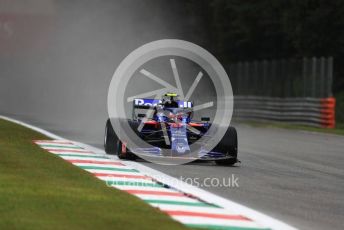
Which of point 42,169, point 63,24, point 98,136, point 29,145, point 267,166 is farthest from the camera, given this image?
point 63,24

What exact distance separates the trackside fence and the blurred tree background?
2.34 meters

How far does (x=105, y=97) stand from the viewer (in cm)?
4766

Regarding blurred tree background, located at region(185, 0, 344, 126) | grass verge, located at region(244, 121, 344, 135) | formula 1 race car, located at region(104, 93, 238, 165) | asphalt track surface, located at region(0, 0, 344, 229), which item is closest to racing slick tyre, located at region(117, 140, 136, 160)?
formula 1 race car, located at region(104, 93, 238, 165)

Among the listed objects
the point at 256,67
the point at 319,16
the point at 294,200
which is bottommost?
the point at 294,200

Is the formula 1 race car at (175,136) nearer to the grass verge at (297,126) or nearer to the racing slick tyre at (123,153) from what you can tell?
the racing slick tyre at (123,153)

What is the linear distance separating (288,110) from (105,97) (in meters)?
18.7

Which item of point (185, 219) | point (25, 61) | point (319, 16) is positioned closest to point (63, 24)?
point (25, 61)

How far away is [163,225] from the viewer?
24.3 feet

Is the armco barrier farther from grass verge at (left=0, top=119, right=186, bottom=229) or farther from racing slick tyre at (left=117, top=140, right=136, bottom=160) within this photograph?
grass verge at (left=0, top=119, right=186, bottom=229)

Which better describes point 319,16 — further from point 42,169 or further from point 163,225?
point 163,225

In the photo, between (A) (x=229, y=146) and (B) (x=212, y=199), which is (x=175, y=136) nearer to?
(A) (x=229, y=146)

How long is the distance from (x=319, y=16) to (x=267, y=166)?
2785 centimetres

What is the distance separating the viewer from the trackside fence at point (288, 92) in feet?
94.2

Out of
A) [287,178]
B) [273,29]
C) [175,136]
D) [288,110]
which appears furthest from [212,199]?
[273,29]
